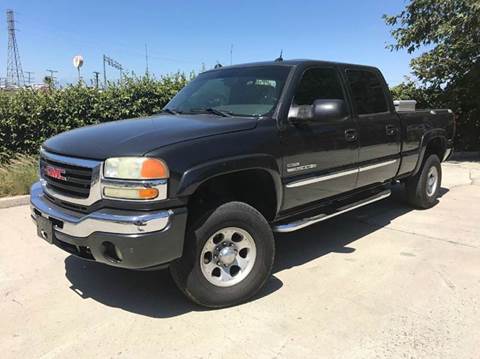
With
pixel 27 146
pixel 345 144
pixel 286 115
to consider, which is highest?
pixel 286 115

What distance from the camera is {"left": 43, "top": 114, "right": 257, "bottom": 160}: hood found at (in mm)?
3254

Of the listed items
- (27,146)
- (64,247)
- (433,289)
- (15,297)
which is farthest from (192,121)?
(27,146)

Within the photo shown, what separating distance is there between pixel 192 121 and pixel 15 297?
2086 millimetres

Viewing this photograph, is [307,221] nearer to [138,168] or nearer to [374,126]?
[374,126]

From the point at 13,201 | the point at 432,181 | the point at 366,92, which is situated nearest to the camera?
the point at 366,92

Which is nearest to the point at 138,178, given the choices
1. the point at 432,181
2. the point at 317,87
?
the point at 317,87

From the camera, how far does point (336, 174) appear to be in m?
4.62

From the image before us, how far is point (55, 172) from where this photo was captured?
3621 millimetres

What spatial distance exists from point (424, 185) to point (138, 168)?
478 centimetres

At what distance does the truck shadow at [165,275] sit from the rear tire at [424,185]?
729mm

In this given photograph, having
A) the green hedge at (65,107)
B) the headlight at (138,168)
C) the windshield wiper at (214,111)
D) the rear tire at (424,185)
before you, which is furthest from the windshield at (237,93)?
the green hedge at (65,107)

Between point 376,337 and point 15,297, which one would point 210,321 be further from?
point 15,297

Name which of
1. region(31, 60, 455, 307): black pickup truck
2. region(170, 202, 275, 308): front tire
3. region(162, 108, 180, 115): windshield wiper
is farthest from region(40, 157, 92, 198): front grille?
region(162, 108, 180, 115): windshield wiper

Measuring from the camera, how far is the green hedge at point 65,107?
27.7ft
